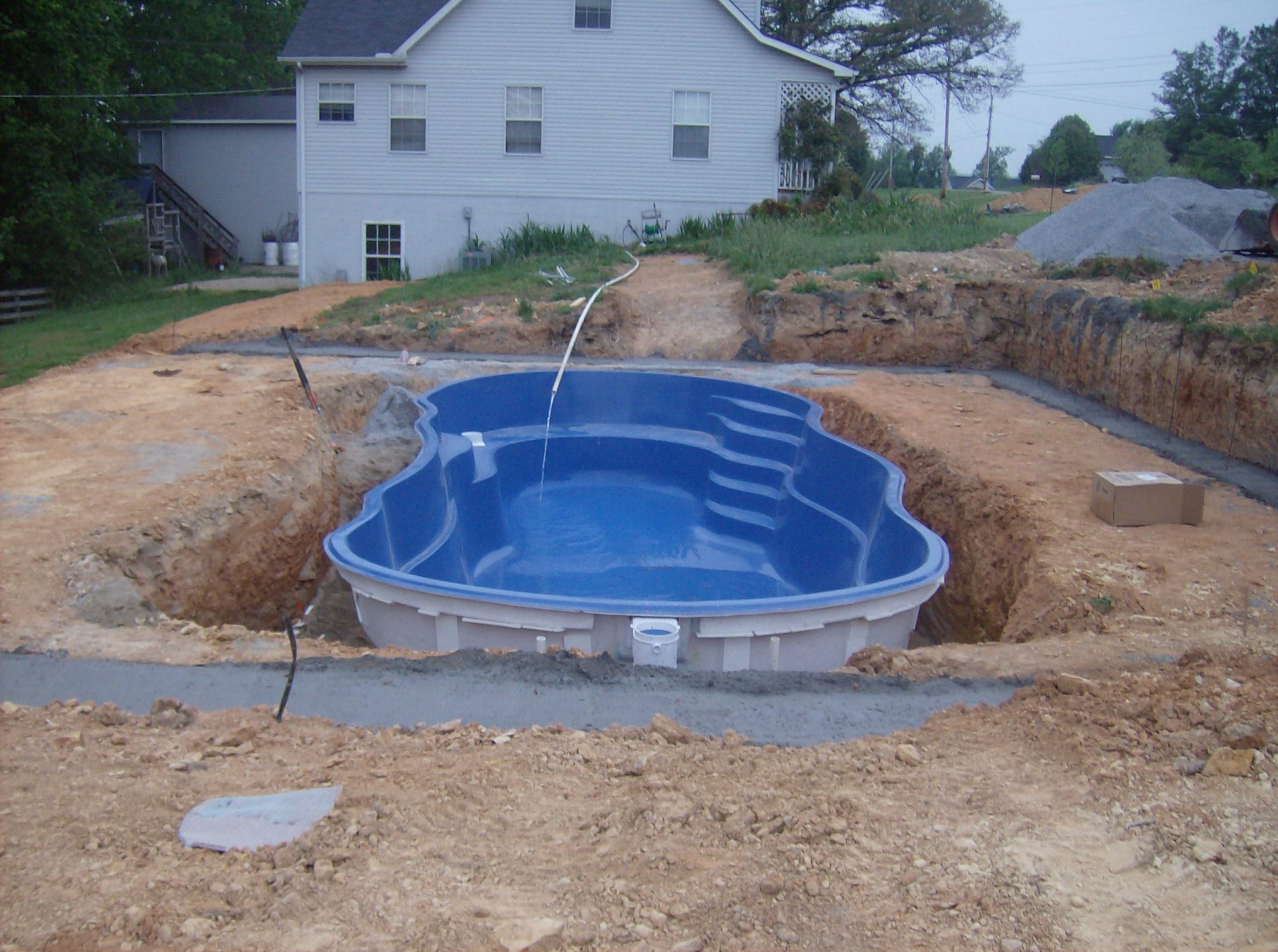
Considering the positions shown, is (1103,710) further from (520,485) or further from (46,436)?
(520,485)

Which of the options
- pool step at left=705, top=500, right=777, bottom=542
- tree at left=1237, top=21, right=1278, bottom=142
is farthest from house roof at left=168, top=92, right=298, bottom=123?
tree at left=1237, top=21, right=1278, bottom=142

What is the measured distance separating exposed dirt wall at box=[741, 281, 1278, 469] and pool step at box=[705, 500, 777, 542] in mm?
3413

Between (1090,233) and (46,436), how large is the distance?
14.0 meters

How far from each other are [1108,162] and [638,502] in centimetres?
4345

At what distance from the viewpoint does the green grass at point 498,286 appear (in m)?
15.9

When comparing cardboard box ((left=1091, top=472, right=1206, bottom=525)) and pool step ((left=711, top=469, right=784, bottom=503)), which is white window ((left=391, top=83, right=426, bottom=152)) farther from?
cardboard box ((left=1091, top=472, right=1206, bottom=525))

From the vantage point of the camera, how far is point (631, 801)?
146 inches

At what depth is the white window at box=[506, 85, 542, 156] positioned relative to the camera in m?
20.6

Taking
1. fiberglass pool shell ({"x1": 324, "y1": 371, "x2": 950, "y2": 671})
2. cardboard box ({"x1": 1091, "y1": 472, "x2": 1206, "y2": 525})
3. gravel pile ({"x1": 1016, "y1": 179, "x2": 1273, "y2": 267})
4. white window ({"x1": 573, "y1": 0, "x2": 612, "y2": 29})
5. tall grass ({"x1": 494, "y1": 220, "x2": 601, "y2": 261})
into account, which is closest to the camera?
fiberglass pool shell ({"x1": 324, "y1": 371, "x2": 950, "y2": 671})

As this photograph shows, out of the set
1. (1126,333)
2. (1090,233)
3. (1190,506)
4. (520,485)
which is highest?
(1090,233)

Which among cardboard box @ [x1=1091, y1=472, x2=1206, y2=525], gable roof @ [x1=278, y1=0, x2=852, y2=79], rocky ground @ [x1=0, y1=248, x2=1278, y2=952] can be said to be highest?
gable roof @ [x1=278, y1=0, x2=852, y2=79]

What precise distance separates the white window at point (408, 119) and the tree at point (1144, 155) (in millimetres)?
18677

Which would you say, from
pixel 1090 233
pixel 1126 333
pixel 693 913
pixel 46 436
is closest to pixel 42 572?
pixel 46 436

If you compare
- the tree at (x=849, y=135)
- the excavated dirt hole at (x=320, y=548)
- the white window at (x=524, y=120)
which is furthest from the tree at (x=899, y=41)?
the excavated dirt hole at (x=320, y=548)
